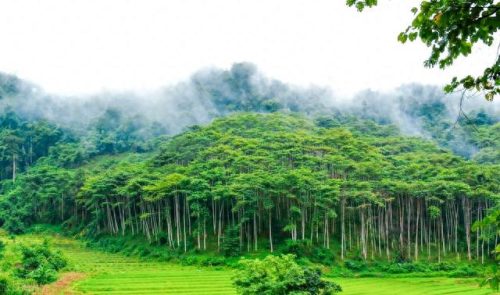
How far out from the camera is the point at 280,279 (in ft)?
75.3

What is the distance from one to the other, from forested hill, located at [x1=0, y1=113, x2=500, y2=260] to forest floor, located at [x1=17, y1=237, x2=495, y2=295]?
6234 millimetres

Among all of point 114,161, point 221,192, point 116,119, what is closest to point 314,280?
point 221,192

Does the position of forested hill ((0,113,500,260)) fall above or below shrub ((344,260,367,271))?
above

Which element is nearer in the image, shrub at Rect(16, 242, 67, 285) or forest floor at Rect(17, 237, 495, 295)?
shrub at Rect(16, 242, 67, 285)

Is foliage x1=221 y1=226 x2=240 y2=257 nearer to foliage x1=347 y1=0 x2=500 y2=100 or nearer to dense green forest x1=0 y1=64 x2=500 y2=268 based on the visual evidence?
dense green forest x1=0 y1=64 x2=500 y2=268

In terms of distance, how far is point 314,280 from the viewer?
74.4ft

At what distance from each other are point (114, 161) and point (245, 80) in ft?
195

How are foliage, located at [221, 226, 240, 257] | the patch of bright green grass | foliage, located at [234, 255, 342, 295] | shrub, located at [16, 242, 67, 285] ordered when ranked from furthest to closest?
1. foliage, located at [221, 226, 240, 257]
2. the patch of bright green grass
3. shrub, located at [16, 242, 67, 285]
4. foliage, located at [234, 255, 342, 295]

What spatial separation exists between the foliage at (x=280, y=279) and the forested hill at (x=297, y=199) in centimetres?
1949

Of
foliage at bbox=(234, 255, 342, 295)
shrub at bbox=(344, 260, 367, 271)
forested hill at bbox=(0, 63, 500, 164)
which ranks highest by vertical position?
forested hill at bbox=(0, 63, 500, 164)

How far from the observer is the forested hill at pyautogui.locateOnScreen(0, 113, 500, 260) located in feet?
149

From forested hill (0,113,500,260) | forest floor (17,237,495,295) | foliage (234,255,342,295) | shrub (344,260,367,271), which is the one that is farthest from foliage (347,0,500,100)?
shrub (344,260,367,271)

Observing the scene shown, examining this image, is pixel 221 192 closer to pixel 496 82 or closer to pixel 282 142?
pixel 282 142

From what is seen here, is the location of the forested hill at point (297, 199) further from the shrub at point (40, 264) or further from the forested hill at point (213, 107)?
the forested hill at point (213, 107)
